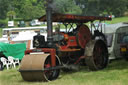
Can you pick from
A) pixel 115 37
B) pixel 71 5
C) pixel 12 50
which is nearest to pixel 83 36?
pixel 115 37

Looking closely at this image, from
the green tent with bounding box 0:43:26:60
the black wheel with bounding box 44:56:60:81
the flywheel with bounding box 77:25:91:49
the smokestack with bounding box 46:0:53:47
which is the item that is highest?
the smokestack with bounding box 46:0:53:47

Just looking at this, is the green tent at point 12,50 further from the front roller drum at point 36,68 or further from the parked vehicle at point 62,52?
the front roller drum at point 36,68

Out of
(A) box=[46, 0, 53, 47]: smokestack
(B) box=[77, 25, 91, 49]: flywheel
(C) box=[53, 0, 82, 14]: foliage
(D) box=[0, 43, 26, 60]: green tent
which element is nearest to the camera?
(A) box=[46, 0, 53, 47]: smokestack

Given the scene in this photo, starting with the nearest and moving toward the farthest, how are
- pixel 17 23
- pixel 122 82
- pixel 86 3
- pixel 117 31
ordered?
pixel 122 82 < pixel 117 31 < pixel 86 3 < pixel 17 23

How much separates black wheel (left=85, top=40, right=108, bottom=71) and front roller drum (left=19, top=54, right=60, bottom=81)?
1.76 m

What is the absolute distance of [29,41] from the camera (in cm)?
1756

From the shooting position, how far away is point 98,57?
1048 cm

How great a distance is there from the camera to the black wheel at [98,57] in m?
9.88

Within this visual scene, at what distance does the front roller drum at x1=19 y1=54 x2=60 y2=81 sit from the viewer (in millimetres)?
8094

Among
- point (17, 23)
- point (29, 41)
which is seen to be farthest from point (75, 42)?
point (17, 23)

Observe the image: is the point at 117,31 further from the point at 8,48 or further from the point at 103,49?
the point at 8,48

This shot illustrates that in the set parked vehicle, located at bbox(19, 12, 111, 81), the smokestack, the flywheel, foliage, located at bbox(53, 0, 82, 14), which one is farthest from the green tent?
the smokestack

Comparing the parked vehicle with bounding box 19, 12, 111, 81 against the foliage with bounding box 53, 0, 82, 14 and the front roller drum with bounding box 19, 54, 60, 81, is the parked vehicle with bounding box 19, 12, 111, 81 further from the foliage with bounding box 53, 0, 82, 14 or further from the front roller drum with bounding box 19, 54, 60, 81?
the foliage with bounding box 53, 0, 82, 14

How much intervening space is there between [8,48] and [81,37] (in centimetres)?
577
